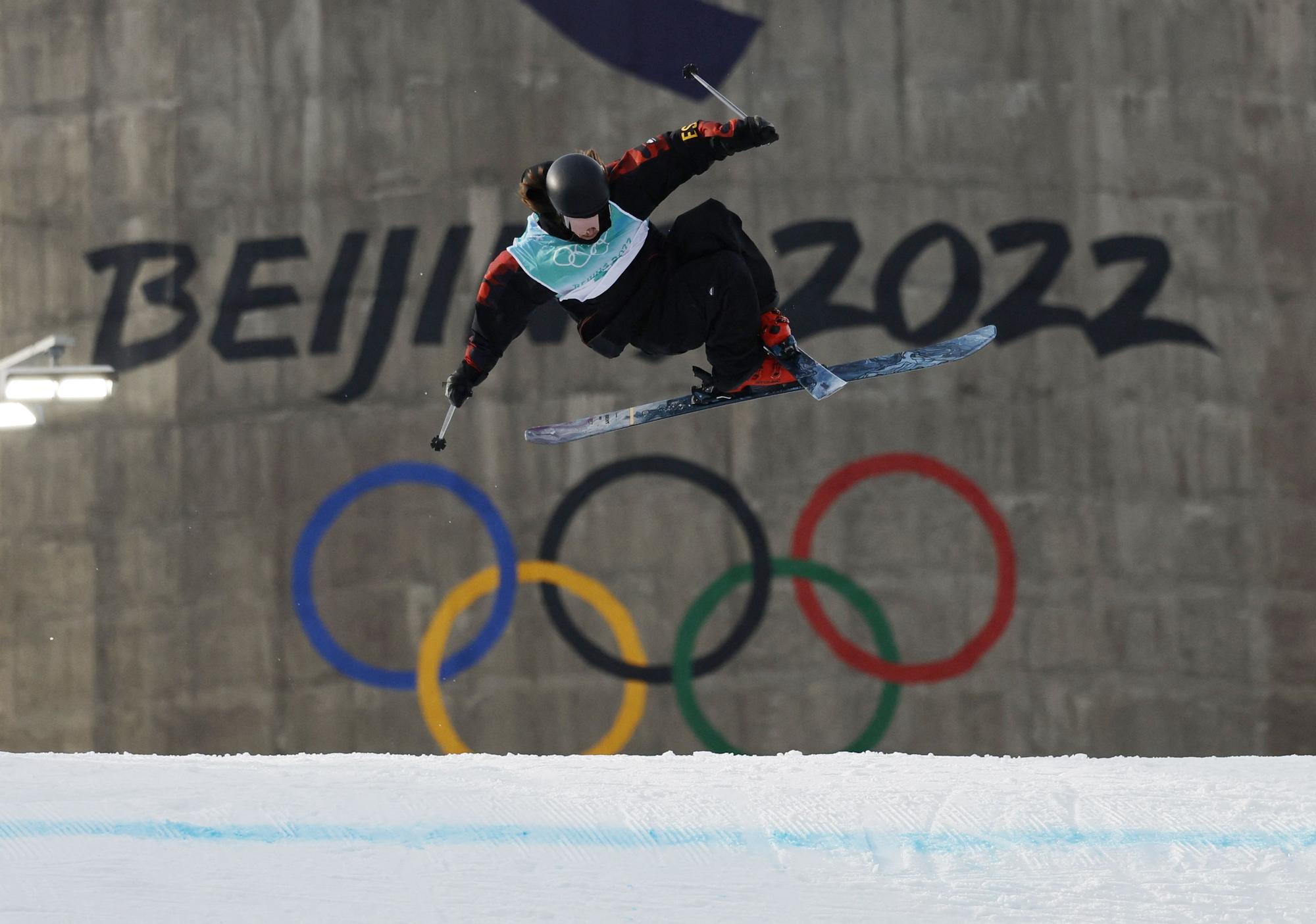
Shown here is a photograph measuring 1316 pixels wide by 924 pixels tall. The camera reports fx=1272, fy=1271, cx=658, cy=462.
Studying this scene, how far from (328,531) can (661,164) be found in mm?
7041

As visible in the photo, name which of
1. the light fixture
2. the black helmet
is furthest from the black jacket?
the light fixture

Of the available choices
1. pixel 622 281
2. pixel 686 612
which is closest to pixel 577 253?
pixel 622 281

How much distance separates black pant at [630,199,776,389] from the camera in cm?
628

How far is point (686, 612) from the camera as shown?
1166cm

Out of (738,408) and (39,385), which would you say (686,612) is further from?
(39,385)

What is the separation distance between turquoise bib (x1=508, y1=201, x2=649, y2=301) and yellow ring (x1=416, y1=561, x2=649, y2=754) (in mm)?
5850

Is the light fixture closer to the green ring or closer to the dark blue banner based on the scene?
the green ring

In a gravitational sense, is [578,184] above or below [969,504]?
above

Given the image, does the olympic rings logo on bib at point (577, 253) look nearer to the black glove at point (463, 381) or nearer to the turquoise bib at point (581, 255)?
the turquoise bib at point (581, 255)

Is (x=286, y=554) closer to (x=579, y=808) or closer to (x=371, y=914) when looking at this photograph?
(x=579, y=808)

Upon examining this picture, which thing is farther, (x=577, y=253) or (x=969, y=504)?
(x=969, y=504)

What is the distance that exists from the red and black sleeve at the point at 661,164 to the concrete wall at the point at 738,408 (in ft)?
19.0

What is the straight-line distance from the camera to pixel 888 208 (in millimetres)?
12031

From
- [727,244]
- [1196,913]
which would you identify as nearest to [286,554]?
[727,244]
